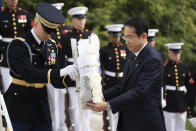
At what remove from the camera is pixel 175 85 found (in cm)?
802

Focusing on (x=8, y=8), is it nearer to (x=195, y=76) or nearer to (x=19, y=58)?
(x=19, y=58)

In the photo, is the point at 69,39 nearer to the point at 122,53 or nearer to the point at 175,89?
the point at 122,53

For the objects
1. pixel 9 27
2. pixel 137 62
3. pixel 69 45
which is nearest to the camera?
pixel 137 62

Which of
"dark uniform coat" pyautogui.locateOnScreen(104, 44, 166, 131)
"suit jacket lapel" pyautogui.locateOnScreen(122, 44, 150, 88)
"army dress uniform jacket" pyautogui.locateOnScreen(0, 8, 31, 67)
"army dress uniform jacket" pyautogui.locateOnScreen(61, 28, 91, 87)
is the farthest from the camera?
"army dress uniform jacket" pyautogui.locateOnScreen(61, 28, 91, 87)

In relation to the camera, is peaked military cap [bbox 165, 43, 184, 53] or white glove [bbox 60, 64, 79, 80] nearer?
white glove [bbox 60, 64, 79, 80]

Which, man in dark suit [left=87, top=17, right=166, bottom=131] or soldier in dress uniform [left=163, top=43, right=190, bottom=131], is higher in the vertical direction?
man in dark suit [left=87, top=17, right=166, bottom=131]

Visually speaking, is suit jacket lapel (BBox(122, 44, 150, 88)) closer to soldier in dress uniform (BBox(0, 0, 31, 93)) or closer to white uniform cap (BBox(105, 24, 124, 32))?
soldier in dress uniform (BBox(0, 0, 31, 93))

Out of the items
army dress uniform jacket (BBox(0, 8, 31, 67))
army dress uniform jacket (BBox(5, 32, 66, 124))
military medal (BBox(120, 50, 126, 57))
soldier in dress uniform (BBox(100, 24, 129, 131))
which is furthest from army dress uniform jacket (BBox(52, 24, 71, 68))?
army dress uniform jacket (BBox(5, 32, 66, 124))

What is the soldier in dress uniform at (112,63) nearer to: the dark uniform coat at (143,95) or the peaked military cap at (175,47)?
the peaked military cap at (175,47)

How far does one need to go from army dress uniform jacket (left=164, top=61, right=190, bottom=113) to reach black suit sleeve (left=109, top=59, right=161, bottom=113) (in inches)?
168

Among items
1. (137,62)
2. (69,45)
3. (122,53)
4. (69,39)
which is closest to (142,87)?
(137,62)

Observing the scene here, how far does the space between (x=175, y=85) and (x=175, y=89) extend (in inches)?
3.6

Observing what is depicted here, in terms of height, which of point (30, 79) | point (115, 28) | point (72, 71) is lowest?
point (30, 79)

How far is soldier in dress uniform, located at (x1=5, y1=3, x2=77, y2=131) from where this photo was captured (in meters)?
3.95
